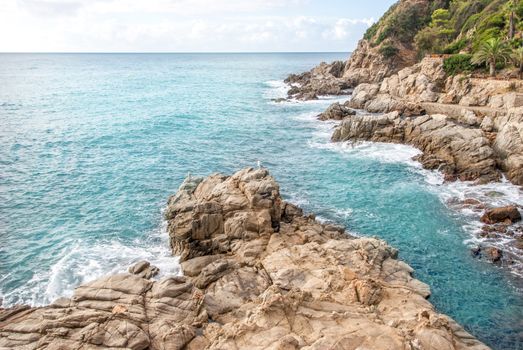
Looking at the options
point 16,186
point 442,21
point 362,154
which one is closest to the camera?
point 16,186

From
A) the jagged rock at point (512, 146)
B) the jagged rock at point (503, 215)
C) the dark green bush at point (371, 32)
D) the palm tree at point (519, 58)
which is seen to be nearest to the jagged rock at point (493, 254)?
the jagged rock at point (503, 215)

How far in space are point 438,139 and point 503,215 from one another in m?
16.3

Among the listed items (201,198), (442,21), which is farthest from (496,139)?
(442,21)

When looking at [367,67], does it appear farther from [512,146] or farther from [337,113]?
[512,146]

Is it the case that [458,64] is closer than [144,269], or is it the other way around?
[144,269]

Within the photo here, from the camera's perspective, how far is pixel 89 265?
1058 inches

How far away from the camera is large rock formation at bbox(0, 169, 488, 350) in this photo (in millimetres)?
15242

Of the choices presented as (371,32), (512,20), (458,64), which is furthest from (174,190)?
(371,32)

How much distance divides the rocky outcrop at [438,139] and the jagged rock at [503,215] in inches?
287

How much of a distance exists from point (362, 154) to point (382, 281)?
28.8 meters

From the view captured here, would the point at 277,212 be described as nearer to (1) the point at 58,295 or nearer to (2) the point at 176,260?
(2) the point at 176,260

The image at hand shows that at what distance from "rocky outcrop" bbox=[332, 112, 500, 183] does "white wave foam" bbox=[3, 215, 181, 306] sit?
28388 millimetres

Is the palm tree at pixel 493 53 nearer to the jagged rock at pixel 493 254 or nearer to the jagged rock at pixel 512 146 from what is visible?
the jagged rock at pixel 512 146

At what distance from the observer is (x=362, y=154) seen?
48.3 m
